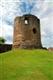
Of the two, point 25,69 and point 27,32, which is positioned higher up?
point 27,32

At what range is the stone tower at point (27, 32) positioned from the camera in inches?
1049

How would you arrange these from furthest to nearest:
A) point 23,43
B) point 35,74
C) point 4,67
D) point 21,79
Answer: point 23,43
point 4,67
point 35,74
point 21,79

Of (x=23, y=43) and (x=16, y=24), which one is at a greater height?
(x=16, y=24)

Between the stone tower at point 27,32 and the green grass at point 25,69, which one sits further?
the stone tower at point 27,32

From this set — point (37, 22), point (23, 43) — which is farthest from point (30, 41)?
point (37, 22)

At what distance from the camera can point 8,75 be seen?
1393cm

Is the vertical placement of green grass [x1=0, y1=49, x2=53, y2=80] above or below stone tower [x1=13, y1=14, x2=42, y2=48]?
below

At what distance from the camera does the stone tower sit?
26656 millimetres

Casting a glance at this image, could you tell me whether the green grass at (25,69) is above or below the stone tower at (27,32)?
below

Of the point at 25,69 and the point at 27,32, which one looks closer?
the point at 25,69

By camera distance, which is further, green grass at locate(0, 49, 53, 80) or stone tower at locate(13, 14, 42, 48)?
stone tower at locate(13, 14, 42, 48)

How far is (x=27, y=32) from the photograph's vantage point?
2689cm

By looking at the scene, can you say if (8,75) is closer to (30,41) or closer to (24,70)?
(24,70)

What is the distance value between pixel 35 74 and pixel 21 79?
51.5 inches
